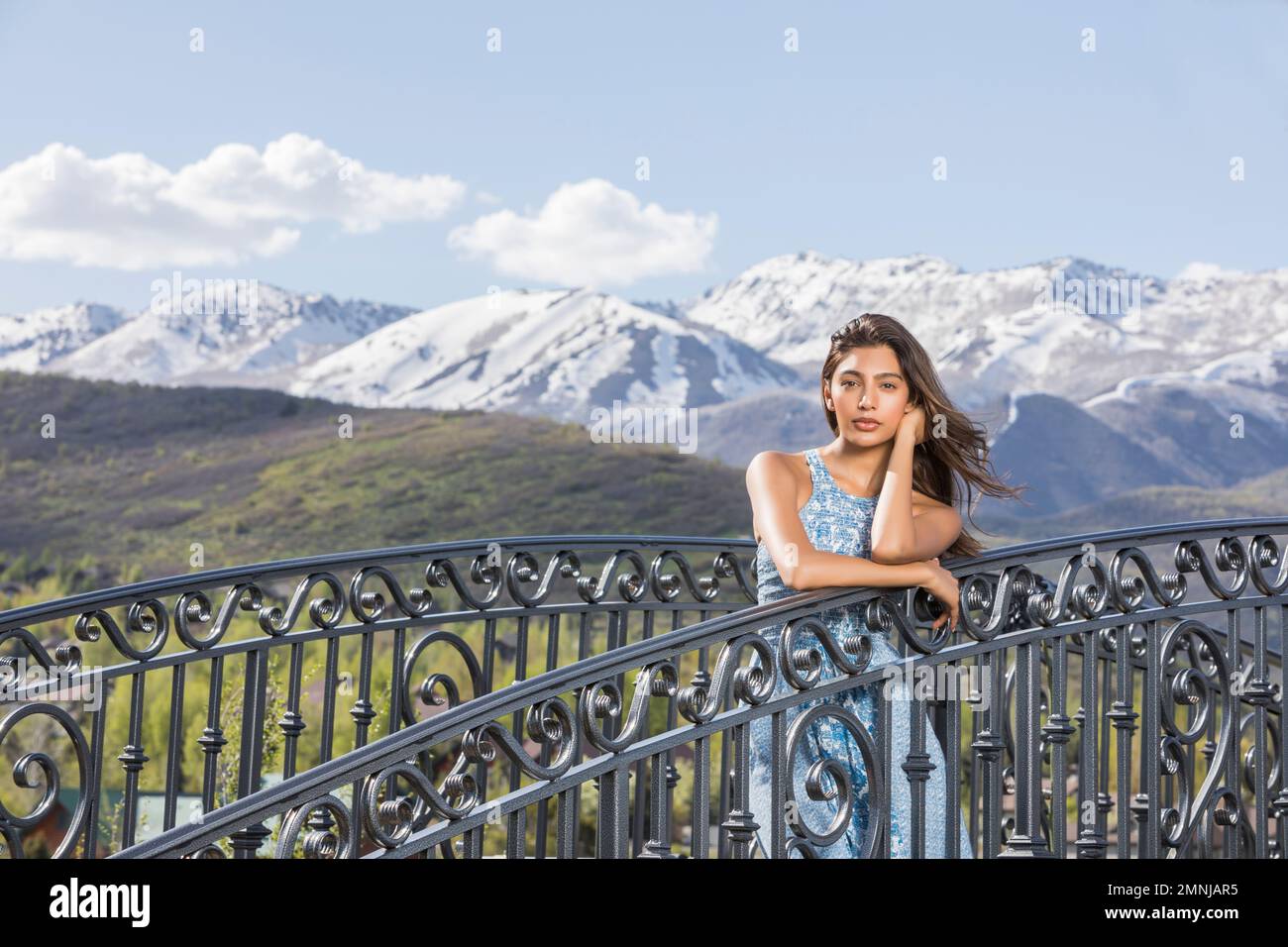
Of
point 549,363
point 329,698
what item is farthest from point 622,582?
point 549,363

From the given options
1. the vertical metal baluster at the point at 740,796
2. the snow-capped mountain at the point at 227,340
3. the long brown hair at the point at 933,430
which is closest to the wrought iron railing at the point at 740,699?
the vertical metal baluster at the point at 740,796

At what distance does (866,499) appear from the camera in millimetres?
2480

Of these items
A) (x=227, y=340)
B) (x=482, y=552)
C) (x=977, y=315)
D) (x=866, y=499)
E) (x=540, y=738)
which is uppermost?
(x=227, y=340)

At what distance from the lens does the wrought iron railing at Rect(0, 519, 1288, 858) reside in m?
1.84

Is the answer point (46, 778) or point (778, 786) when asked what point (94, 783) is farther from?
point (778, 786)

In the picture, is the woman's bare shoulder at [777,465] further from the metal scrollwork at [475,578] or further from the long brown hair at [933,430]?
the metal scrollwork at [475,578]

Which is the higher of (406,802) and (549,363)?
(549,363)

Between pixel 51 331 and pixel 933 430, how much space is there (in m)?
181

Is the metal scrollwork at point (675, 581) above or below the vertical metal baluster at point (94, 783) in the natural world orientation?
above

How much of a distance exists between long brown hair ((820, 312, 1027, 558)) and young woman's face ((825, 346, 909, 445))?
0.01 metres

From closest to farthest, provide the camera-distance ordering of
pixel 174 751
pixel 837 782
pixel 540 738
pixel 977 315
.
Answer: pixel 540 738
pixel 837 782
pixel 174 751
pixel 977 315

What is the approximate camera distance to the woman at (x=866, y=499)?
7.66ft
